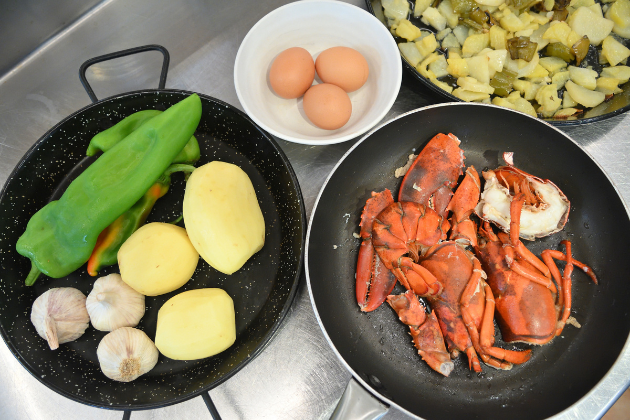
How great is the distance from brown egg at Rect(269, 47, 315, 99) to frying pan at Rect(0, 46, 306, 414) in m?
0.13

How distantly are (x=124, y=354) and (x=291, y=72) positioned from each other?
2.68 feet

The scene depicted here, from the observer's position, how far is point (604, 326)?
101cm

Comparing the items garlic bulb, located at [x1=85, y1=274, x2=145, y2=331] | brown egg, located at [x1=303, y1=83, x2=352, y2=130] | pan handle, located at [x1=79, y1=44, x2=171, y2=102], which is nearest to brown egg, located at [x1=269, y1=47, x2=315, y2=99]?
brown egg, located at [x1=303, y1=83, x2=352, y2=130]

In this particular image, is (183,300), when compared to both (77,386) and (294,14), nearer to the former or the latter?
(77,386)

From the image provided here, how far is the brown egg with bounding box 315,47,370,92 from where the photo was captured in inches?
40.8

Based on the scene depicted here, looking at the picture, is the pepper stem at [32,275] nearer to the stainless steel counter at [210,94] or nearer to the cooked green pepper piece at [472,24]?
the stainless steel counter at [210,94]

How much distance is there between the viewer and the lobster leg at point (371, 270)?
3.33 feet

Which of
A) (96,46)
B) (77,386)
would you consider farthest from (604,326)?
(96,46)

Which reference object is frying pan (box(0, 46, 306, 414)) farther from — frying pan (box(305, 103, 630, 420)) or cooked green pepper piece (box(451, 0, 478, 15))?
cooked green pepper piece (box(451, 0, 478, 15))

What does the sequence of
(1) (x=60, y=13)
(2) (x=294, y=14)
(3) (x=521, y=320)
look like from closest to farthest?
(3) (x=521, y=320) < (2) (x=294, y=14) < (1) (x=60, y=13)

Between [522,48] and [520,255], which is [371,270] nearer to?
[520,255]

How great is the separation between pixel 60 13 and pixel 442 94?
4.07ft

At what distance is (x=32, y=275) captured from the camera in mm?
1012

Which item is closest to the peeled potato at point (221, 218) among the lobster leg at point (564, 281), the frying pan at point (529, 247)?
the frying pan at point (529, 247)
